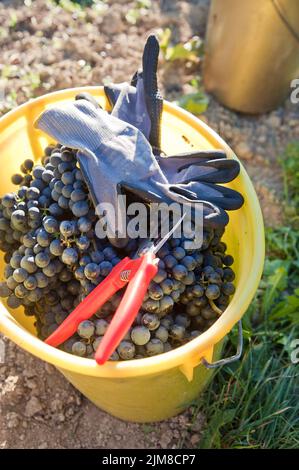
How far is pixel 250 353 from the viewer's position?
134 centimetres

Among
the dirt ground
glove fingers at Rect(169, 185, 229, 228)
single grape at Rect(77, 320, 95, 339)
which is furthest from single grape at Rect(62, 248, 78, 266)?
the dirt ground

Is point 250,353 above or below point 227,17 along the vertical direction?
below

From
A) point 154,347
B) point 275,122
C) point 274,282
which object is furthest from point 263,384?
point 275,122

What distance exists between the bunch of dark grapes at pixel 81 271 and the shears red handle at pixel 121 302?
0.09ft

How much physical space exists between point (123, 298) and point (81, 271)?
13 centimetres

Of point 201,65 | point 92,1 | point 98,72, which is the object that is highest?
point 92,1

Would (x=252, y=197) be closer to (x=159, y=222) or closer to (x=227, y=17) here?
(x=159, y=222)

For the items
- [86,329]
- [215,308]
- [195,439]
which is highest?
[86,329]

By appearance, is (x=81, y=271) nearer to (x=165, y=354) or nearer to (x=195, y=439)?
(x=165, y=354)

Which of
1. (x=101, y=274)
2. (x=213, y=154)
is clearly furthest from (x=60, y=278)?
(x=213, y=154)

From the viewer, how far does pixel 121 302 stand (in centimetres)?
90

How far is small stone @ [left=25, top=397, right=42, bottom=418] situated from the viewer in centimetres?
128

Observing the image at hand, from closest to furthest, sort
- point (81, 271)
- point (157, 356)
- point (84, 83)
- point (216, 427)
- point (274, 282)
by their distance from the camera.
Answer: point (157, 356) → point (81, 271) → point (216, 427) → point (274, 282) → point (84, 83)

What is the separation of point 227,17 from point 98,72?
18.4 inches
